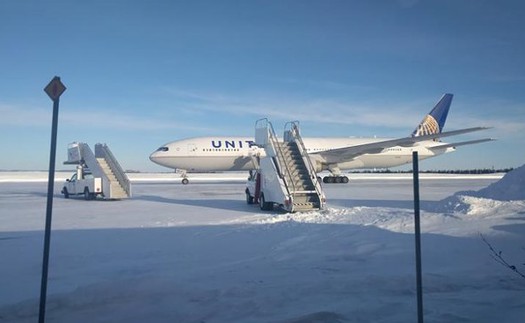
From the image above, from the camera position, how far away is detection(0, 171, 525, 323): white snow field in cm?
493

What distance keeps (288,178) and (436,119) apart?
3545 cm

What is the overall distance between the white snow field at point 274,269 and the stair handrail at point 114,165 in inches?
401

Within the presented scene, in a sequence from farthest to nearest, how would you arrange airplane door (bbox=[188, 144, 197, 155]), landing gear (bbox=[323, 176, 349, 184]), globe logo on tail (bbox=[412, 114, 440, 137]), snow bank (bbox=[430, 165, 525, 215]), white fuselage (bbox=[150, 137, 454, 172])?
globe logo on tail (bbox=[412, 114, 440, 137])
landing gear (bbox=[323, 176, 349, 184])
airplane door (bbox=[188, 144, 197, 155])
white fuselage (bbox=[150, 137, 454, 172])
snow bank (bbox=[430, 165, 525, 215])

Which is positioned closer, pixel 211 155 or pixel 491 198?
pixel 491 198

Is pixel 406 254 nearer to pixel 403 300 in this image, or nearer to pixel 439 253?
pixel 439 253

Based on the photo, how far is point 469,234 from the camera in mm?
9008

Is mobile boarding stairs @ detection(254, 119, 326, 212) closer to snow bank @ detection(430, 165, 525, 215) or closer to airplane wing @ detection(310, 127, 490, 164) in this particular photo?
snow bank @ detection(430, 165, 525, 215)

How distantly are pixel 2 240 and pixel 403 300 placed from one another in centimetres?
887

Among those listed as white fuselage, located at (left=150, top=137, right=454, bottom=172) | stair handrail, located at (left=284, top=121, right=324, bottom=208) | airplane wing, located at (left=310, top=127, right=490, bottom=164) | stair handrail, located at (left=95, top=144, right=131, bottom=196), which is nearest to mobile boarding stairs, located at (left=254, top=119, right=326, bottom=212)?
stair handrail, located at (left=284, top=121, right=324, bottom=208)

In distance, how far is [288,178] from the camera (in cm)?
1558

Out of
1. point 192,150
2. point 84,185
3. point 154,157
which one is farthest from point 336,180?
point 84,185

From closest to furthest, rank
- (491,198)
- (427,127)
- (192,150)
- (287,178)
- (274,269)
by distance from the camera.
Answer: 1. (274,269)
2. (491,198)
3. (287,178)
4. (192,150)
5. (427,127)

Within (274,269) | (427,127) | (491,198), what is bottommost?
(274,269)

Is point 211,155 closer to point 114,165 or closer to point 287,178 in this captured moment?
point 114,165
